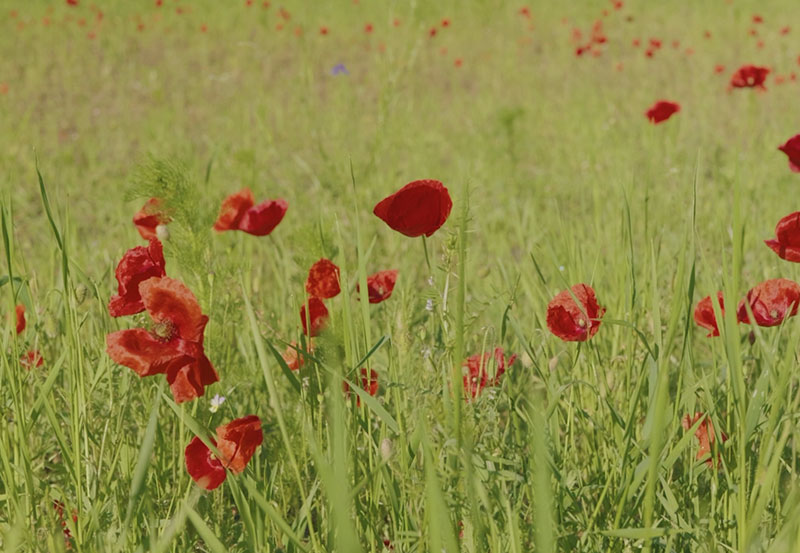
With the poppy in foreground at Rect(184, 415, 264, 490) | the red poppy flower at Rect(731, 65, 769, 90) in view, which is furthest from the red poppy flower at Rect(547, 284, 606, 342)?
the red poppy flower at Rect(731, 65, 769, 90)

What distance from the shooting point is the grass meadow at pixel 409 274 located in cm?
91

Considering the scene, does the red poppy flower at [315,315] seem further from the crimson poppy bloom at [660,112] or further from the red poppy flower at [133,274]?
the crimson poppy bloom at [660,112]

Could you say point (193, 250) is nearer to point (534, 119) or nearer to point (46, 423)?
point (46, 423)

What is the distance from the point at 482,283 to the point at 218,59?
5914 millimetres

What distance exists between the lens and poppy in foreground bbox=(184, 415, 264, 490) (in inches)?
36.7

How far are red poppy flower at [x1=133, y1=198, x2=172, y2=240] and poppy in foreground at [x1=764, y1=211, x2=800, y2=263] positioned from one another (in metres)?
0.87

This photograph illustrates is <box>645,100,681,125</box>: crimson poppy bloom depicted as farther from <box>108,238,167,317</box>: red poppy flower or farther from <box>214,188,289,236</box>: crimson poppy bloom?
<box>108,238,167,317</box>: red poppy flower

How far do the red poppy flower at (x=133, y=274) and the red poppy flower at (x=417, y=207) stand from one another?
0.31 meters

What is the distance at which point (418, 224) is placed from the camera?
101 centimetres

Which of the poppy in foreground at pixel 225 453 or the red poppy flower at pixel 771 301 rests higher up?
the red poppy flower at pixel 771 301

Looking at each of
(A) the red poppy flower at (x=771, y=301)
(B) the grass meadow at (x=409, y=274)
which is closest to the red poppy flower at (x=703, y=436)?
(B) the grass meadow at (x=409, y=274)

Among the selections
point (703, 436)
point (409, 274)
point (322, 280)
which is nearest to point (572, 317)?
point (703, 436)

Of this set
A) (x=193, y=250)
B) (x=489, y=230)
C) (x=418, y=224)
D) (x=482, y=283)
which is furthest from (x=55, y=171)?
(x=418, y=224)

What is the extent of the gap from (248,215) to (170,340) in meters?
0.54
